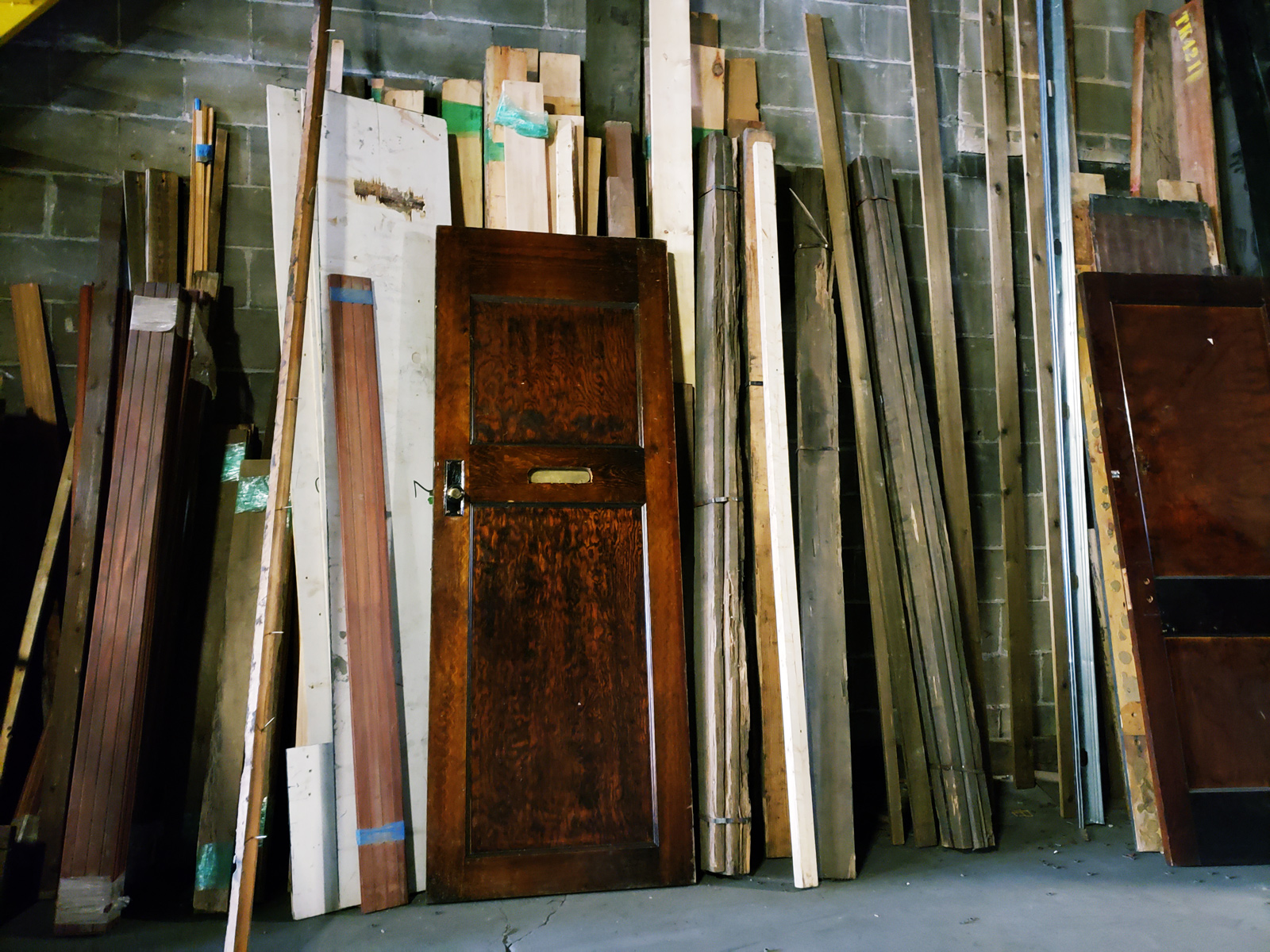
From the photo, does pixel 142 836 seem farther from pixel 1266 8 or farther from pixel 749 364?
pixel 1266 8

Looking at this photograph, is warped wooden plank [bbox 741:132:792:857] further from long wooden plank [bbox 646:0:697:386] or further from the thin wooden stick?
the thin wooden stick

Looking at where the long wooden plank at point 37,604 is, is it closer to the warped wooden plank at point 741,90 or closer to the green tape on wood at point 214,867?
the green tape on wood at point 214,867

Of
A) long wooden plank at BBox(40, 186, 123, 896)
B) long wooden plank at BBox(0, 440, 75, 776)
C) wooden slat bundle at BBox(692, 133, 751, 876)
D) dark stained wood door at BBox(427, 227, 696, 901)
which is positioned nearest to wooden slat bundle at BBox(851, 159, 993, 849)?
wooden slat bundle at BBox(692, 133, 751, 876)

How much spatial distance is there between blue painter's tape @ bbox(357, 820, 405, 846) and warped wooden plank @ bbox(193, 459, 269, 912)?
337 millimetres

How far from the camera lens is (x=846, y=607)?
112 inches

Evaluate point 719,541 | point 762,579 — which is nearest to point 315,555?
point 719,541

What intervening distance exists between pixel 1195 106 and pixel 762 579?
2.36 m

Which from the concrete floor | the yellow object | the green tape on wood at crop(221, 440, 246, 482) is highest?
the yellow object

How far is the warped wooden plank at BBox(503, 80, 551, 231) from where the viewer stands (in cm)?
245

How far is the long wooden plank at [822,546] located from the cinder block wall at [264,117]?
38 cm

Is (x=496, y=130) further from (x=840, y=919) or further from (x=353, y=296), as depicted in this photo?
(x=840, y=919)

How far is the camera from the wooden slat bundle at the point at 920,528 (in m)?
2.41

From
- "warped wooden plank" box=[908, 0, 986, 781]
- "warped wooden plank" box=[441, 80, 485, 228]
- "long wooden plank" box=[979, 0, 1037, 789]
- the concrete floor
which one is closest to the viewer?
the concrete floor

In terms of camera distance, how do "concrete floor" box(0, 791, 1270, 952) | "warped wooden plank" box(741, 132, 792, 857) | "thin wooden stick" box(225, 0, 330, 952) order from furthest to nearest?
"warped wooden plank" box(741, 132, 792, 857) < "concrete floor" box(0, 791, 1270, 952) < "thin wooden stick" box(225, 0, 330, 952)
